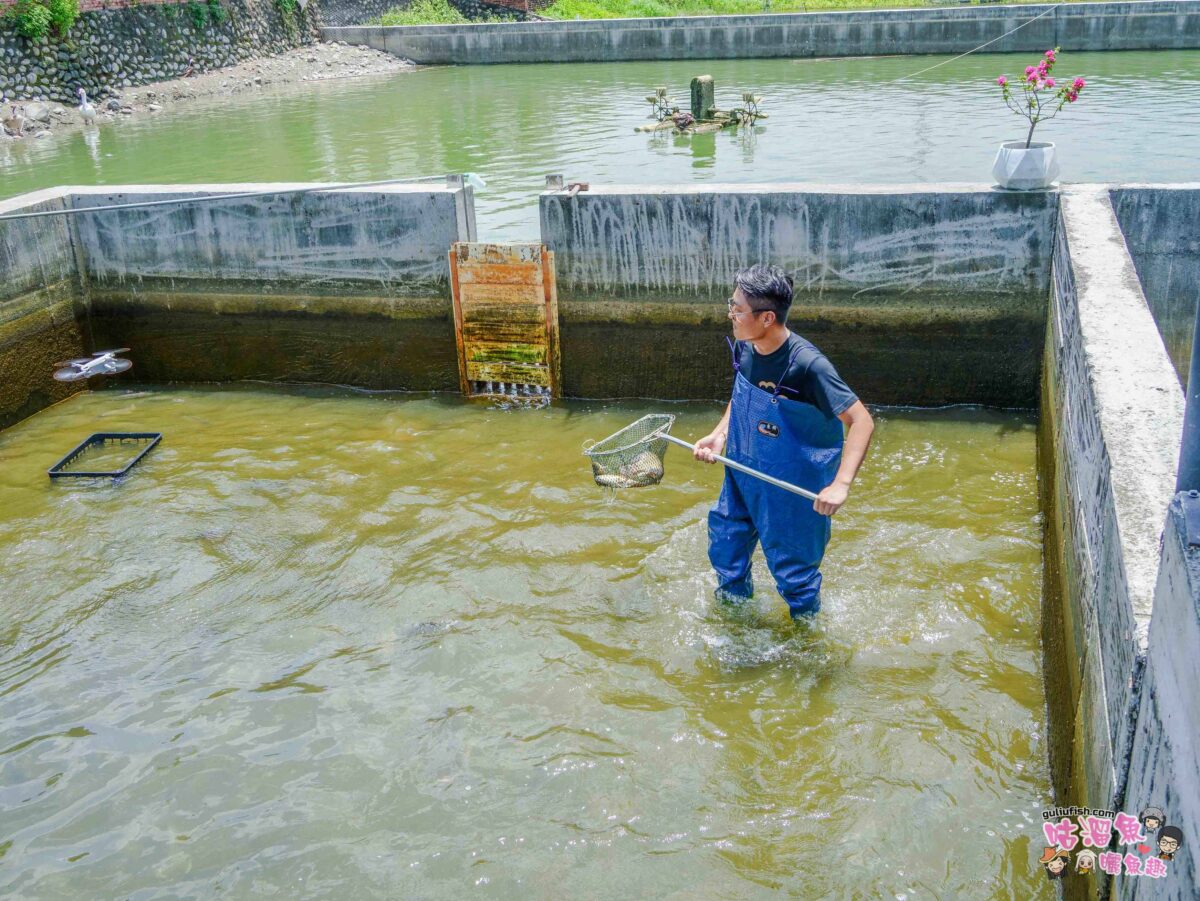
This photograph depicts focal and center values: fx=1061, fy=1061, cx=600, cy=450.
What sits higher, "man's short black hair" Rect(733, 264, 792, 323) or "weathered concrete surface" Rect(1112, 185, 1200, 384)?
"man's short black hair" Rect(733, 264, 792, 323)

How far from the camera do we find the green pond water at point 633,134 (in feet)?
51.1

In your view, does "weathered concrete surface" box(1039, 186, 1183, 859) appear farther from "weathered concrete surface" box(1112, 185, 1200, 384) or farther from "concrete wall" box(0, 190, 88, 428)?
"concrete wall" box(0, 190, 88, 428)

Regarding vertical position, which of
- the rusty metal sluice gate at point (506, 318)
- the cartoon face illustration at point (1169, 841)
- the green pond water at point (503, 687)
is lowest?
the green pond water at point (503, 687)

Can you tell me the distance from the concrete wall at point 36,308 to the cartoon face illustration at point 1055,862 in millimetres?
8198

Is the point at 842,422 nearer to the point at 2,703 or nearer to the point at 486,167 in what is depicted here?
the point at 2,703

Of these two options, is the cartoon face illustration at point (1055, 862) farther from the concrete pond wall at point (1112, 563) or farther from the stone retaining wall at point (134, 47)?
the stone retaining wall at point (134, 47)

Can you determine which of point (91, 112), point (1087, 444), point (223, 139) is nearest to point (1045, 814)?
point (1087, 444)

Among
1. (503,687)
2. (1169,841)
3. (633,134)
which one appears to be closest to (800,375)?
(503,687)

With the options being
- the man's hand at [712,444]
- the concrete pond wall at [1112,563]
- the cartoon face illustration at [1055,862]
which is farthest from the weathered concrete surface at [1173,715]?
the man's hand at [712,444]

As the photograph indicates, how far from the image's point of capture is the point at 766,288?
174 inches

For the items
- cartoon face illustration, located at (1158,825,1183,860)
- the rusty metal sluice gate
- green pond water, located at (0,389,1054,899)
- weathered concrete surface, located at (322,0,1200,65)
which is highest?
weathered concrete surface, located at (322,0,1200,65)

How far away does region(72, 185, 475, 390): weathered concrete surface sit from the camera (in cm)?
888

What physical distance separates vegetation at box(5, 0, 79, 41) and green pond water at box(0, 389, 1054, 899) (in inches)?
845

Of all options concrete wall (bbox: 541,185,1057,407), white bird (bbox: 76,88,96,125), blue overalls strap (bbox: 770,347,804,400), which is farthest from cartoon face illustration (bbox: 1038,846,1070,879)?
white bird (bbox: 76,88,96,125)
